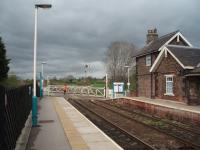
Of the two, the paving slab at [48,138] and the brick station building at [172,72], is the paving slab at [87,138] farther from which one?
the brick station building at [172,72]

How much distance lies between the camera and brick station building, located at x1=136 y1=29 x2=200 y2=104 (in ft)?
83.9

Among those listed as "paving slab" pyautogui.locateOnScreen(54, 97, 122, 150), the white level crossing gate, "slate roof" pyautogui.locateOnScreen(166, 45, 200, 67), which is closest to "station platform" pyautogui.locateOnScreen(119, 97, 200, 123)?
"slate roof" pyautogui.locateOnScreen(166, 45, 200, 67)

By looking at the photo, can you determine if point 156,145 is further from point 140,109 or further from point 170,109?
point 140,109

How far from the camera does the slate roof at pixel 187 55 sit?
87.9 feet

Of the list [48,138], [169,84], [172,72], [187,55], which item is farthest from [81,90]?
[48,138]

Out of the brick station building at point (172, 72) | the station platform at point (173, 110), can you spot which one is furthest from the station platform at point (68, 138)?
the brick station building at point (172, 72)

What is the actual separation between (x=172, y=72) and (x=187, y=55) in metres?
1.88

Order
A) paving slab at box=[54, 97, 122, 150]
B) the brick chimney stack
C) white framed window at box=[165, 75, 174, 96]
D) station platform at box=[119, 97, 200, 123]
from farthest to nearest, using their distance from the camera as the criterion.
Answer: the brick chimney stack, white framed window at box=[165, 75, 174, 96], station platform at box=[119, 97, 200, 123], paving slab at box=[54, 97, 122, 150]

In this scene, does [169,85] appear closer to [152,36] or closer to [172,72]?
[172,72]

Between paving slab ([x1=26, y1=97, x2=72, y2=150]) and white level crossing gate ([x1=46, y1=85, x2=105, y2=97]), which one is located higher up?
→ white level crossing gate ([x1=46, y1=85, x2=105, y2=97])

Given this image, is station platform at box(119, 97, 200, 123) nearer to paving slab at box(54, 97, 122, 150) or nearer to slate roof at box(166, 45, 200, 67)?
slate roof at box(166, 45, 200, 67)

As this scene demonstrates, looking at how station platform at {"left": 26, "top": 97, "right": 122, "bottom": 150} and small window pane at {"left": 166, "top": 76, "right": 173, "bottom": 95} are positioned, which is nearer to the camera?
station platform at {"left": 26, "top": 97, "right": 122, "bottom": 150}

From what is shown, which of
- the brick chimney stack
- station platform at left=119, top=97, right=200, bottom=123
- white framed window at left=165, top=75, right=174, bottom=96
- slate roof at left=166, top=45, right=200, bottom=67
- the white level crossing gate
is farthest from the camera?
the white level crossing gate

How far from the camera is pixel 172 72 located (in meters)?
28.8
